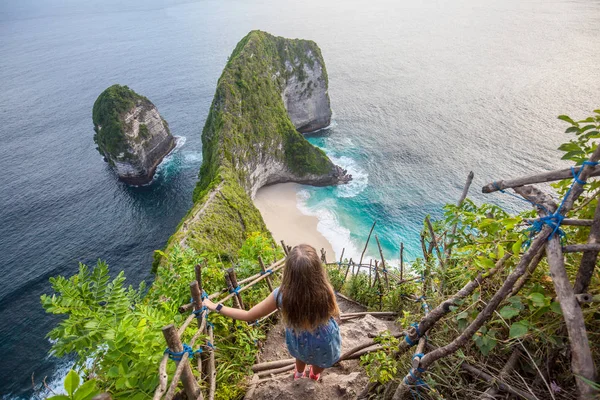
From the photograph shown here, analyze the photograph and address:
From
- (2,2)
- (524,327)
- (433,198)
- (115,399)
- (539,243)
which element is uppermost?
(2,2)

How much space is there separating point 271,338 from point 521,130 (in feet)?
141

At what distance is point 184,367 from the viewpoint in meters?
3.18

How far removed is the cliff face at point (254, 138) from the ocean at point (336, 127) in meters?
3.73

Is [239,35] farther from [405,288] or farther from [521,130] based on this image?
[405,288]

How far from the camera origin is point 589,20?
→ 70.7 meters

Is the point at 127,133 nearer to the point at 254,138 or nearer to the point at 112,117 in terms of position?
the point at 112,117

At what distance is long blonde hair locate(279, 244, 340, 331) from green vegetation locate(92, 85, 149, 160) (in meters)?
36.3

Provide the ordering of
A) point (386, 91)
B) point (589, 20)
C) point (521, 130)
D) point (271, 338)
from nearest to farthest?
point (271, 338), point (521, 130), point (386, 91), point (589, 20)

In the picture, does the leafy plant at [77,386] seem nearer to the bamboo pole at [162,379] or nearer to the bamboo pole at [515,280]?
the bamboo pole at [162,379]

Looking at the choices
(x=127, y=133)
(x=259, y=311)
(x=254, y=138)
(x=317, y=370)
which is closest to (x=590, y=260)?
(x=259, y=311)

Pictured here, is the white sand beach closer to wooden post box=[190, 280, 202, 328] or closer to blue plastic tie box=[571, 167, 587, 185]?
wooden post box=[190, 280, 202, 328]

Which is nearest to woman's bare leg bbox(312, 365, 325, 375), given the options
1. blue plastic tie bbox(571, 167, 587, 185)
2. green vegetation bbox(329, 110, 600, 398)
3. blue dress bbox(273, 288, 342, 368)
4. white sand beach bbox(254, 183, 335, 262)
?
blue dress bbox(273, 288, 342, 368)

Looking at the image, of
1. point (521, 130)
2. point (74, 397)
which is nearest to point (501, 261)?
point (74, 397)

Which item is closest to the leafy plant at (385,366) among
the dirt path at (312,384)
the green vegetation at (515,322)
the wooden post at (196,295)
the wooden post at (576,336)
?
the green vegetation at (515,322)
